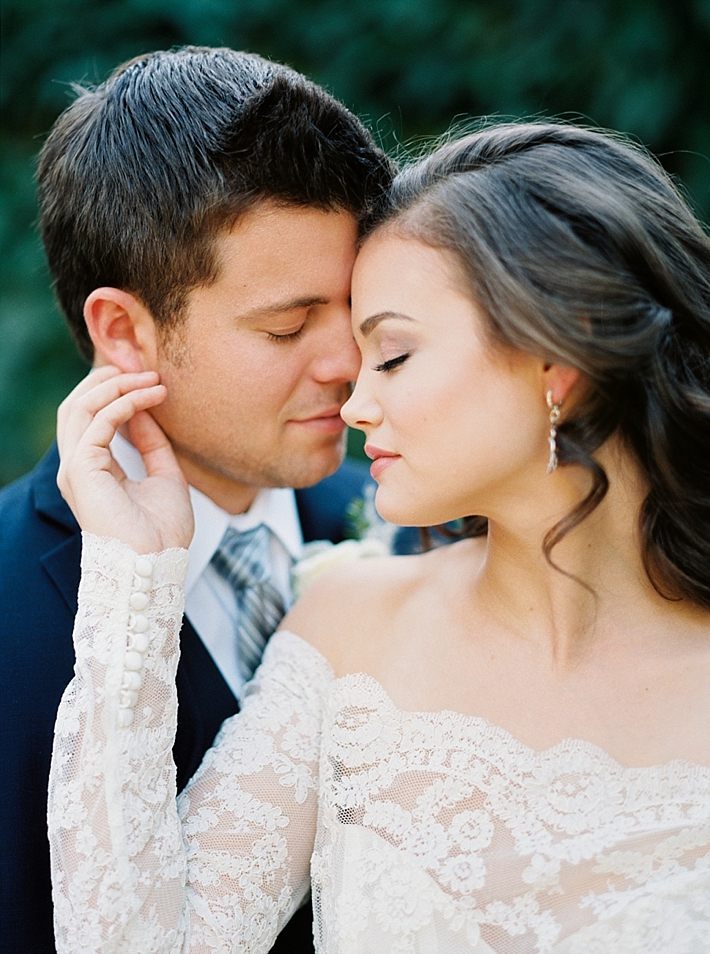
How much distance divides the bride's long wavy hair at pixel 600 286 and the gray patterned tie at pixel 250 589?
100 centimetres

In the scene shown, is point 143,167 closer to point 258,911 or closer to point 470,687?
point 470,687

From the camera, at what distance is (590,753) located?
214cm

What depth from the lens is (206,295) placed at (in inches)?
108

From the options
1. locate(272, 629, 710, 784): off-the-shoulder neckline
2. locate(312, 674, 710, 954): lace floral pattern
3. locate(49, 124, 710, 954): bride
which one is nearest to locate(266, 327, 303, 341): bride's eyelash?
locate(49, 124, 710, 954): bride

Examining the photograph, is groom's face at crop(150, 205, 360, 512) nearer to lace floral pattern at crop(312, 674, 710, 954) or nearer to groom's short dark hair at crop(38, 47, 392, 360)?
groom's short dark hair at crop(38, 47, 392, 360)

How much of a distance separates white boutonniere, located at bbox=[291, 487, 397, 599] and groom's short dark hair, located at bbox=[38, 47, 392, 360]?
829 mm

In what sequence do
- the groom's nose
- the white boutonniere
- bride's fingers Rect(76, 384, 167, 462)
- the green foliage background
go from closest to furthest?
bride's fingers Rect(76, 384, 167, 462) → the groom's nose → the white boutonniere → the green foliage background

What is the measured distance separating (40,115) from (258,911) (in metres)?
4.26

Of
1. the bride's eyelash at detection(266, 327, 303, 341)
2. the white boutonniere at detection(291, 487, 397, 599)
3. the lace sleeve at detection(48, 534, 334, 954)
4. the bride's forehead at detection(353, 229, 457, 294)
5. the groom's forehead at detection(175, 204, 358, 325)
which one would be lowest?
the white boutonniere at detection(291, 487, 397, 599)

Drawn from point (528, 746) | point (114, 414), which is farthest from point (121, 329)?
point (528, 746)

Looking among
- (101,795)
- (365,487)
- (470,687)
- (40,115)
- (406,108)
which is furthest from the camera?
(40,115)

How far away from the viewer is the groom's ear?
9.34 feet

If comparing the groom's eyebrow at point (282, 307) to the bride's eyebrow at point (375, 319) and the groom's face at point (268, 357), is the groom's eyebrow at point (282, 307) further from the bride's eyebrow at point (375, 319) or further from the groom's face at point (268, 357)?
the bride's eyebrow at point (375, 319)

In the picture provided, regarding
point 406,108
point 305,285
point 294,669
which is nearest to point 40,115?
point 406,108
